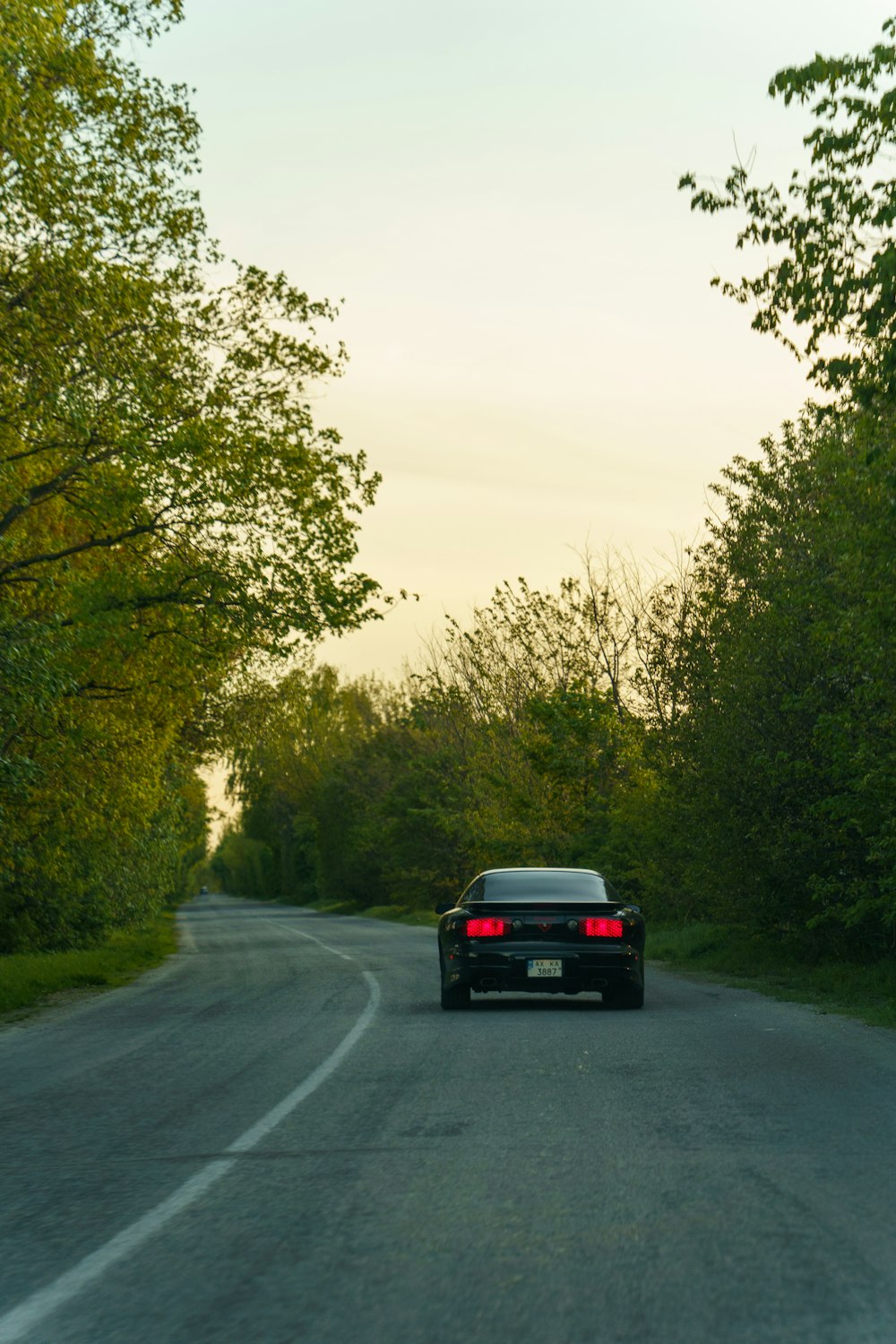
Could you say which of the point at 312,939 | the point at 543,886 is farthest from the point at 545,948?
the point at 312,939

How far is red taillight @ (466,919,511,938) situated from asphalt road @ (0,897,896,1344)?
1.89 metres

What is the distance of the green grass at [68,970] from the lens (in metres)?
20.5

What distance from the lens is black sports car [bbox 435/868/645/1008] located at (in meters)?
15.7

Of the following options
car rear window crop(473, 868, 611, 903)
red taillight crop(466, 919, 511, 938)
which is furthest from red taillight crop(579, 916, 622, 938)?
red taillight crop(466, 919, 511, 938)

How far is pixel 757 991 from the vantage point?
61.9ft

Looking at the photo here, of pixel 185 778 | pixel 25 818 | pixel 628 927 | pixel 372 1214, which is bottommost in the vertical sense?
pixel 372 1214

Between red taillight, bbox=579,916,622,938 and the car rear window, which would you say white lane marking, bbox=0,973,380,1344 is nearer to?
red taillight, bbox=579,916,622,938

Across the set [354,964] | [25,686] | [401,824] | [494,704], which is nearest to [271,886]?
[401,824]

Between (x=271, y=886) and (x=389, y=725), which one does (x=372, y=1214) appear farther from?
(x=271, y=886)

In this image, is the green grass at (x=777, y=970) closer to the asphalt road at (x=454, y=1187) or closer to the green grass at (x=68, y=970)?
the asphalt road at (x=454, y=1187)

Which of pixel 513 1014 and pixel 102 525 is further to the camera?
pixel 102 525

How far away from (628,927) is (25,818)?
40.9 feet

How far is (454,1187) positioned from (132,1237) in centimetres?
145

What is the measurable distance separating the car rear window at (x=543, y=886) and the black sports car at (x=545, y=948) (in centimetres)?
22
